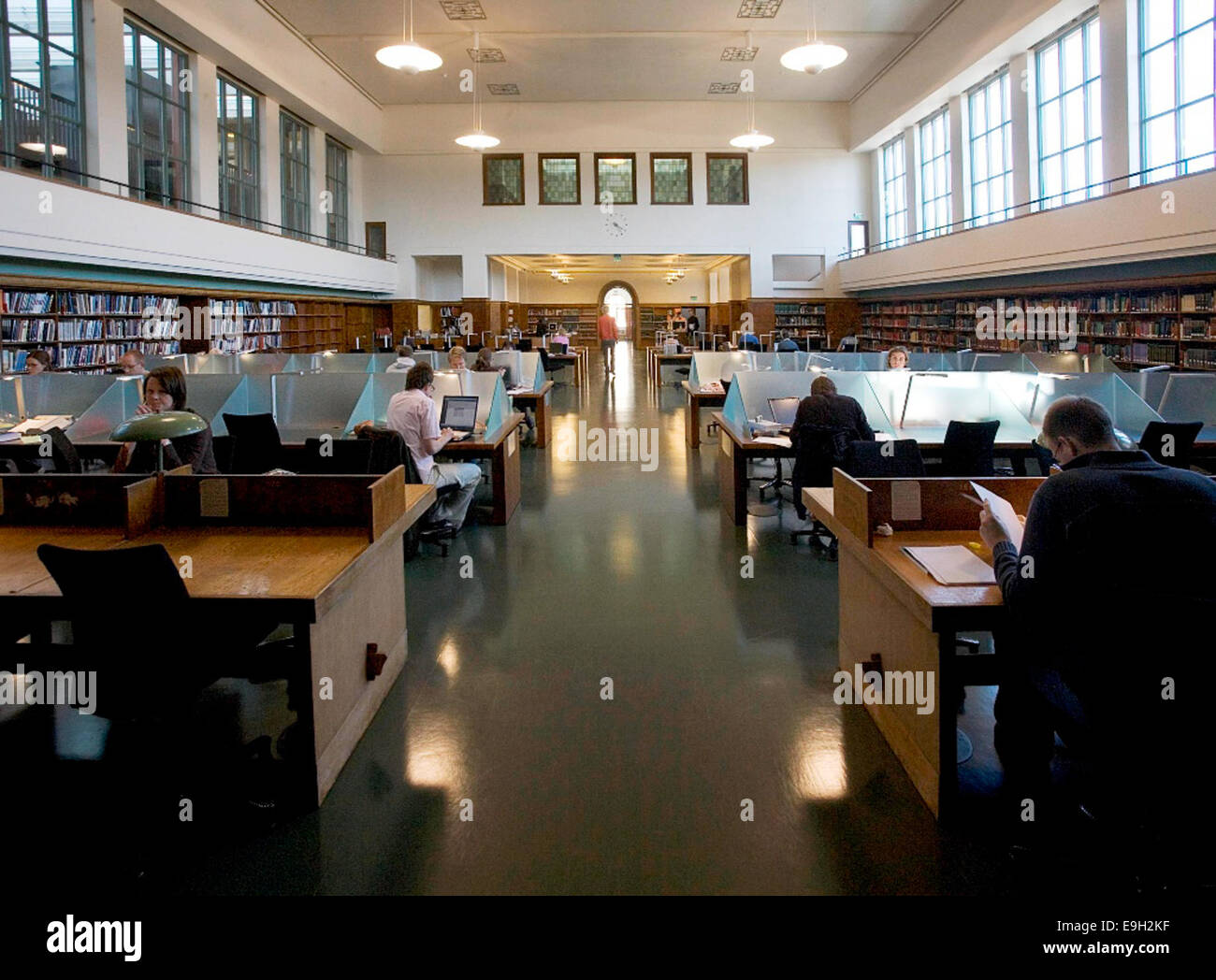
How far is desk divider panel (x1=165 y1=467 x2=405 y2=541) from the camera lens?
124 inches

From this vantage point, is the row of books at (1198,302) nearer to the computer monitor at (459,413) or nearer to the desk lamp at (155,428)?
the computer monitor at (459,413)

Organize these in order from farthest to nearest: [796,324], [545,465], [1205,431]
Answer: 1. [796,324]
2. [545,465]
3. [1205,431]

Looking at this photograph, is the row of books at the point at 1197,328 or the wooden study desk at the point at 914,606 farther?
the row of books at the point at 1197,328

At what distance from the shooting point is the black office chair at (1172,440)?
5055 millimetres

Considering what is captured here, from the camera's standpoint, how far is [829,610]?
429cm

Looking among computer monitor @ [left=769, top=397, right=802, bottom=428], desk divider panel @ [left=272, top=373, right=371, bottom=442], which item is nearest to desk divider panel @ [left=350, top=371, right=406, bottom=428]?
desk divider panel @ [left=272, top=373, right=371, bottom=442]

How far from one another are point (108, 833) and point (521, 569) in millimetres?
2793

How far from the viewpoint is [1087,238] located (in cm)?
984

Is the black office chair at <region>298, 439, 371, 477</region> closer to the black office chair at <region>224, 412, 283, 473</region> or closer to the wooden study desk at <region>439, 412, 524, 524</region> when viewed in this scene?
the black office chair at <region>224, 412, 283, 473</region>

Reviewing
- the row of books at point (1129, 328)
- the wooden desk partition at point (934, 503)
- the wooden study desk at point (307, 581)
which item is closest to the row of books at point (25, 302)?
the wooden study desk at point (307, 581)

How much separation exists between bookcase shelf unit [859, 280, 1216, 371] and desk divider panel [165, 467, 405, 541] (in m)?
8.31

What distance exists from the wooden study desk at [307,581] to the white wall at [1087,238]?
7.43 metres
